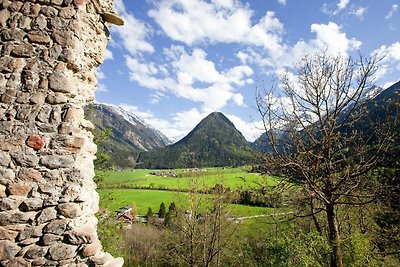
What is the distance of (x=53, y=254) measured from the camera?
2656 millimetres

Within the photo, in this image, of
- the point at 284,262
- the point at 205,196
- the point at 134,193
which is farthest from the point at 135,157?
the point at 284,262

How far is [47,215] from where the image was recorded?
271 centimetres

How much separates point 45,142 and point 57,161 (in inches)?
8.6

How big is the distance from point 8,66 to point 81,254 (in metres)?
1.98

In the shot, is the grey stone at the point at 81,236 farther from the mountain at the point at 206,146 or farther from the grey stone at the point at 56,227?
the mountain at the point at 206,146

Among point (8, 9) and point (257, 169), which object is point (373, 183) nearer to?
point (257, 169)

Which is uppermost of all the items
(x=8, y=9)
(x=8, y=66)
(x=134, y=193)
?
(x=8, y=9)

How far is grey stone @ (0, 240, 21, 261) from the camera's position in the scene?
2.56 m

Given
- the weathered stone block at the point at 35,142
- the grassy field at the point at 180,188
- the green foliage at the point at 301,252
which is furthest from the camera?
the grassy field at the point at 180,188

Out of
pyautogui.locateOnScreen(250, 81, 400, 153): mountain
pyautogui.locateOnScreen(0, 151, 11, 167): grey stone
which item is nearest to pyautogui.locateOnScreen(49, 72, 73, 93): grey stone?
pyautogui.locateOnScreen(0, 151, 11, 167): grey stone

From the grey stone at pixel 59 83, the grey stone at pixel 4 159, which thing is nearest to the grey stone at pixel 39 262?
the grey stone at pixel 4 159

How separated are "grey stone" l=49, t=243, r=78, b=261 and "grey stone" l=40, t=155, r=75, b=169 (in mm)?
738

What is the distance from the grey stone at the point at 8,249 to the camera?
256 cm

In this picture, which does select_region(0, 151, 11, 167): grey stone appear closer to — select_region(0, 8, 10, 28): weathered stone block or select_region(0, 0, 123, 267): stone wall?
Result: select_region(0, 0, 123, 267): stone wall
